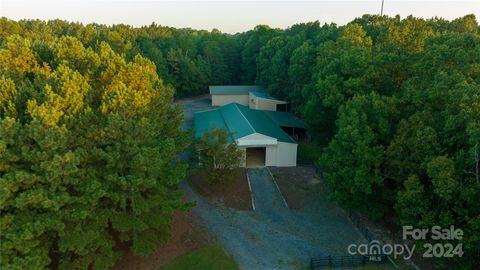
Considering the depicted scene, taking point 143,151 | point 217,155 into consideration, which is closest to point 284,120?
point 217,155

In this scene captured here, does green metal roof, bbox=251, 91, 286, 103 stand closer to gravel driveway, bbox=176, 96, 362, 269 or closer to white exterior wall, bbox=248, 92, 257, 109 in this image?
white exterior wall, bbox=248, 92, 257, 109

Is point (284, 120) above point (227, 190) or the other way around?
above

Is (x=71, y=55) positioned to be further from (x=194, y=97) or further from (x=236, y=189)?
(x=194, y=97)

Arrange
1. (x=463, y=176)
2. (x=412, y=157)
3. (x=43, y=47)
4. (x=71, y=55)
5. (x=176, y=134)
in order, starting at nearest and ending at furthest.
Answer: (x=463, y=176) → (x=412, y=157) → (x=176, y=134) → (x=71, y=55) → (x=43, y=47)

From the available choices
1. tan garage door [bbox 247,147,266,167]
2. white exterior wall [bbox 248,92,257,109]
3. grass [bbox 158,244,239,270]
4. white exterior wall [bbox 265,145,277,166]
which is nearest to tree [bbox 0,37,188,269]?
grass [bbox 158,244,239,270]

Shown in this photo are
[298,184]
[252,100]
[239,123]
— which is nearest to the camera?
[298,184]

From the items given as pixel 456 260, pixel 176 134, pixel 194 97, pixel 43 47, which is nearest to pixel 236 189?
pixel 176 134

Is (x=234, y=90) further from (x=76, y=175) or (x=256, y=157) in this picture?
(x=76, y=175)
